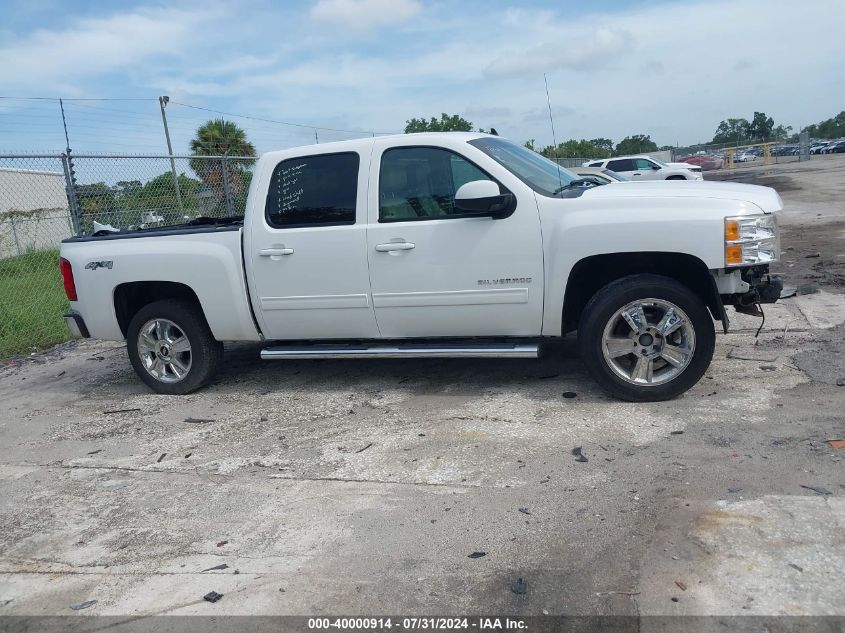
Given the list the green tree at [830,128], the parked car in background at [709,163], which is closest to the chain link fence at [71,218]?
the parked car in background at [709,163]

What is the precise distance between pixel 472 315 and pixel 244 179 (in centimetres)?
884

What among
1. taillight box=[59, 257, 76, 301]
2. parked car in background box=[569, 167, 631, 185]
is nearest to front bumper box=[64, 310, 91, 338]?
taillight box=[59, 257, 76, 301]

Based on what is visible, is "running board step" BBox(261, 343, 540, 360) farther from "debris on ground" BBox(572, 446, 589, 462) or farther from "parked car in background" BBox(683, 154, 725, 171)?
"parked car in background" BBox(683, 154, 725, 171)

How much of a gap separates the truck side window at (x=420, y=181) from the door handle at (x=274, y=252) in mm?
776

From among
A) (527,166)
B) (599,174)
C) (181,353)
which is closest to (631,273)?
(527,166)

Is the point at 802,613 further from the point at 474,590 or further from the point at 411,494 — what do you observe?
Answer: the point at 411,494

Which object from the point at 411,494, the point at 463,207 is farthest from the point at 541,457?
the point at 463,207

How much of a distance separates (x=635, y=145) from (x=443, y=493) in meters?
61.5

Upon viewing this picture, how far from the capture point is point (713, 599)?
9.83 ft

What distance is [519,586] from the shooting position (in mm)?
3246

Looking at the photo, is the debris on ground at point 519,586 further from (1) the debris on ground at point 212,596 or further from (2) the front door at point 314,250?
(2) the front door at point 314,250

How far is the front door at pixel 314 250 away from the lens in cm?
579

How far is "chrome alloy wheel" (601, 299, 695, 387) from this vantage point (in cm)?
512

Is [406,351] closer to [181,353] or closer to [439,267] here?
[439,267]
